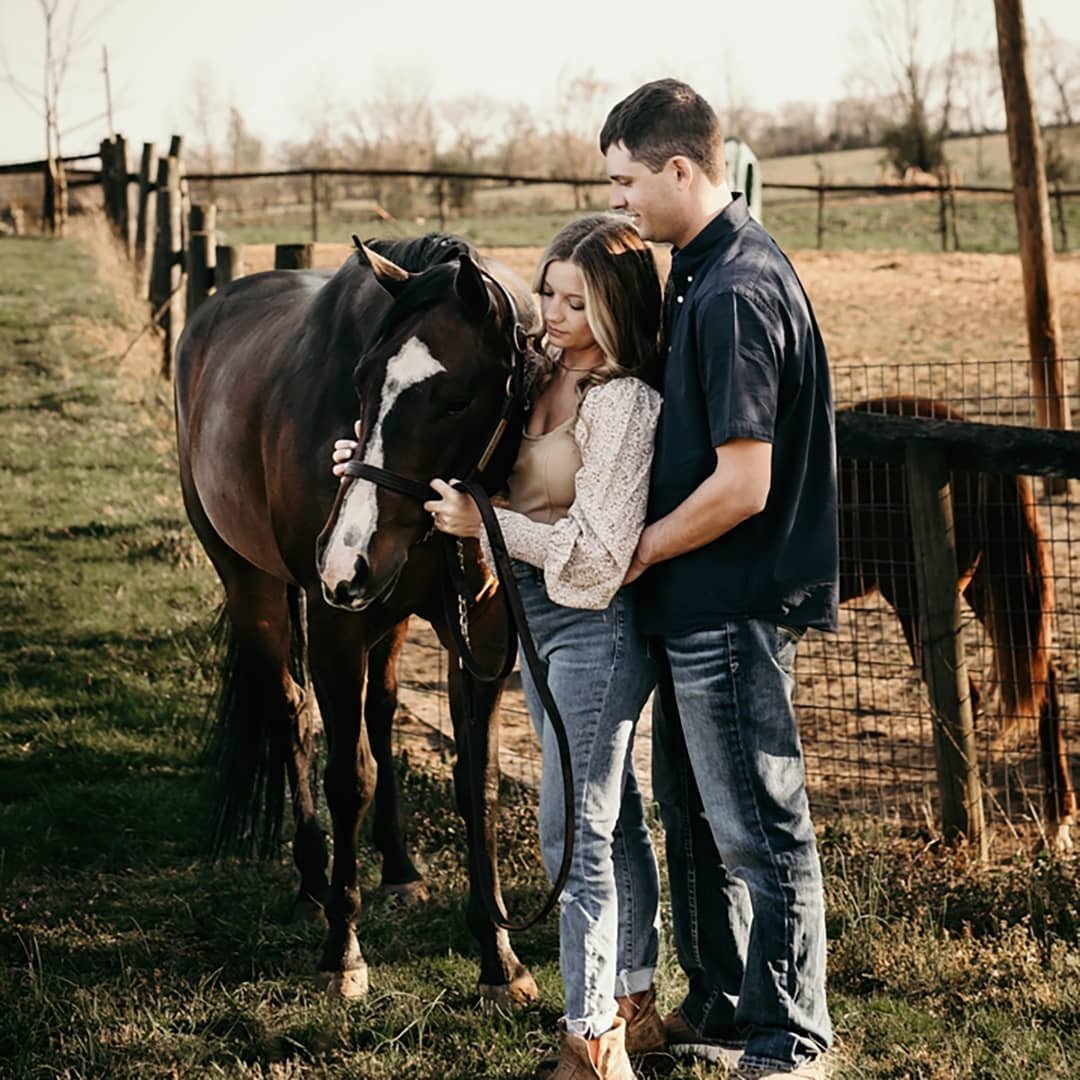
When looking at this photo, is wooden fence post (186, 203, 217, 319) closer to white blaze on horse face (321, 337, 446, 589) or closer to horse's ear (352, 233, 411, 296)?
horse's ear (352, 233, 411, 296)

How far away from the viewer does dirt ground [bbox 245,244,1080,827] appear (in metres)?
5.45

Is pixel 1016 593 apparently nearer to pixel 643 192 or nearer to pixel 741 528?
pixel 741 528

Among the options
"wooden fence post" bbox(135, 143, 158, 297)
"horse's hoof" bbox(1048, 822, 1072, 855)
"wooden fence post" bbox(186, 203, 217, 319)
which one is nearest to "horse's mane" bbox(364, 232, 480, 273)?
"horse's hoof" bbox(1048, 822, 1072, 855)

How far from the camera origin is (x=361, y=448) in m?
2.86

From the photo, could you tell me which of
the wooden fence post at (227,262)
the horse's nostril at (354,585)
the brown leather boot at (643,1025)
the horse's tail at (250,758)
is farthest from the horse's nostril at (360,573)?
the wooden fence post at (227,262)

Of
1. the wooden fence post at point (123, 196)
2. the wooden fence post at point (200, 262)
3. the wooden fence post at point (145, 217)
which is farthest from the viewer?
the wooden fence post at point (123, 196)

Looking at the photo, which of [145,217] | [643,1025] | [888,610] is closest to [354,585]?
[643,1025]

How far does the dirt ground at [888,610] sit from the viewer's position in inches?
214

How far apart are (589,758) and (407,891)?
1.73 m

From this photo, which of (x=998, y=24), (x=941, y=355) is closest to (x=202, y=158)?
(x=941, y=355)

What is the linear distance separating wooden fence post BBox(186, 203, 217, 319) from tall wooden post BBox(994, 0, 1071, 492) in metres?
5.32

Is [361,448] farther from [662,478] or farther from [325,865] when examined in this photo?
[325,865]

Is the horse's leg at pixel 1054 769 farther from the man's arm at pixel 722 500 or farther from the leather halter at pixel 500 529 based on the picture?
the man's arm at pixel 722 500

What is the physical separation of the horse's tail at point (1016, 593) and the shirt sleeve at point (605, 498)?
2969 mm
